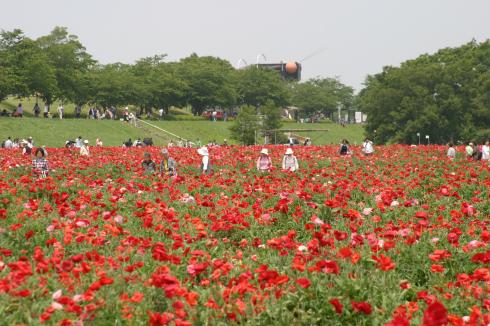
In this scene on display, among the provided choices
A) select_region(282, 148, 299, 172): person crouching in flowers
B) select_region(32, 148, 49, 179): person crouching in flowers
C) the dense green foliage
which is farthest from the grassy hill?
select_region(282, 148, 299, 172): person crouching in flowers

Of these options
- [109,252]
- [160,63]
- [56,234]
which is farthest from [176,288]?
[160,63]

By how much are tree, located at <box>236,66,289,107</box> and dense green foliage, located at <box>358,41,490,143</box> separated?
30.0m

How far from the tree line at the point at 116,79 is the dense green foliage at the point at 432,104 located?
37.7ft

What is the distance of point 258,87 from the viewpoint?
93062 millimetres

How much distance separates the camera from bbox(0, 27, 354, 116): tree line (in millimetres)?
57781

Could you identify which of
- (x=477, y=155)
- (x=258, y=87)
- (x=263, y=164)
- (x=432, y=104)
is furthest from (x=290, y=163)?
(x=258, y=87)

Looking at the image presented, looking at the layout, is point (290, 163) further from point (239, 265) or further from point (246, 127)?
point (246, 127)

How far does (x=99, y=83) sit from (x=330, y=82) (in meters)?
71.6

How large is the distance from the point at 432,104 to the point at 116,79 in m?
33.8

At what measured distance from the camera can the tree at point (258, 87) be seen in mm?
92750

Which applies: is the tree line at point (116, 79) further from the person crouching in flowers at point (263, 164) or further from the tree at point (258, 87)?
the person crouching in flowers at point (263, 164)

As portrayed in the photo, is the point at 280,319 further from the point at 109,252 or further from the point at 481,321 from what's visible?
the point at 109,252

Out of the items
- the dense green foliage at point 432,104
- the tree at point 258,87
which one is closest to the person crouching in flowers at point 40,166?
the dense green foliage at point 432,104

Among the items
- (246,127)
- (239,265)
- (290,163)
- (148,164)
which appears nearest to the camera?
(239,265)
